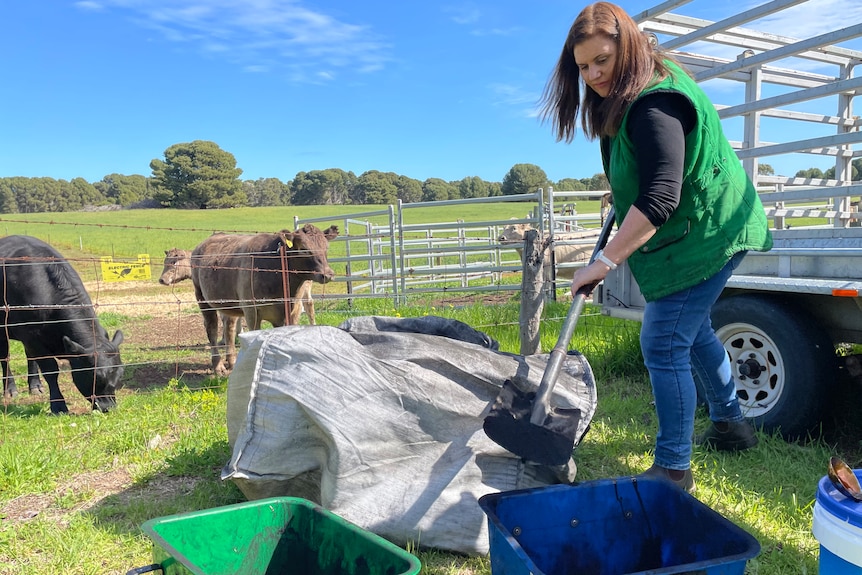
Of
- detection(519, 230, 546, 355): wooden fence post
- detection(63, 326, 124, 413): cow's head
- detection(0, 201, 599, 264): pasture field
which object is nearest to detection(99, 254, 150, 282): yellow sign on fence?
detection(63, 326, 124, 413): cow's head

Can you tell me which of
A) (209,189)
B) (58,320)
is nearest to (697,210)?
(58,320)

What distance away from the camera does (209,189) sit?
230 feet

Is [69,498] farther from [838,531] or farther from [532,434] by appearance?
[838,531]

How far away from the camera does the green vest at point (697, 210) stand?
2.13m

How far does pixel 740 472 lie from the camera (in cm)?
294

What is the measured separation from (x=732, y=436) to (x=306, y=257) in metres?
4.99

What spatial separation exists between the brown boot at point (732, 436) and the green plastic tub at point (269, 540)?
6.63ft

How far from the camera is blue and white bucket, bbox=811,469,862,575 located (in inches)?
54.2

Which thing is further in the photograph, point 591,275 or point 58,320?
point 58,320

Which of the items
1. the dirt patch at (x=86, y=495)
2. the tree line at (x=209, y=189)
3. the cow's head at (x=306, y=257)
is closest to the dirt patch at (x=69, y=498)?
the dirt patch at (x=86, y=495)

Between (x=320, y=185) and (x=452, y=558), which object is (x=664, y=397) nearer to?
(x=452, y=558)

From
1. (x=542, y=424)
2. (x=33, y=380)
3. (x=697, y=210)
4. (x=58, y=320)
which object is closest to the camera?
(x=542, y=424)

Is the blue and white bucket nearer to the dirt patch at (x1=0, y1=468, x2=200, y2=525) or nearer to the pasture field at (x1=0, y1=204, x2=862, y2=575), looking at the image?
the pasture field at (x1=0, y1=204, x2=862, y2=575)

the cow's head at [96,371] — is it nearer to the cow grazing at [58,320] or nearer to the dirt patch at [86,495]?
the cow grazing at [58,320]
